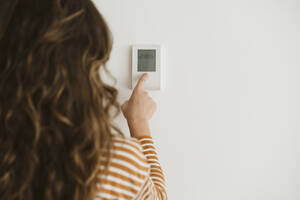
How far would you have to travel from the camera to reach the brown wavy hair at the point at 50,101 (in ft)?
1.47

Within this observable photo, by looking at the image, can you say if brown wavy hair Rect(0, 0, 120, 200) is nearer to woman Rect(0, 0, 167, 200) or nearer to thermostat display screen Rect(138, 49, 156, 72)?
woman Rect(0, 0, 167, 200)

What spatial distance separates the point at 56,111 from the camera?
1.51 ft

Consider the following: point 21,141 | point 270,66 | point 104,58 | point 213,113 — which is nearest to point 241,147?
point 213,113

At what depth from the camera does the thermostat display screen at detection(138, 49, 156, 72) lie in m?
0.75

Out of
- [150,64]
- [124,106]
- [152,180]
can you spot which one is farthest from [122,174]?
[150,64]

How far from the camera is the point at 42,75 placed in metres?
0.45

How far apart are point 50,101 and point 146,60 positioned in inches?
14.5

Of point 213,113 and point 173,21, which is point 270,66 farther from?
point 173,21

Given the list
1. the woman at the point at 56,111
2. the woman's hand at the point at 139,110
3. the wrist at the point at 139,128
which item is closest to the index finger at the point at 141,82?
the woman's hand at the point at 139,110

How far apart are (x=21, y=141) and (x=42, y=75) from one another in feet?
0.47

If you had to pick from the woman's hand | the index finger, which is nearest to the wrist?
the woman's hand

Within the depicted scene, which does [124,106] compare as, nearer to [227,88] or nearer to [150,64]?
[150,64]

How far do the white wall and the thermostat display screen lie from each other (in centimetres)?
4

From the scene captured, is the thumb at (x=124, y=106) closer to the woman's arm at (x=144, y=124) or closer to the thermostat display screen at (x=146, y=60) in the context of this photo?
the woman's arm at (x=144, y=124)
